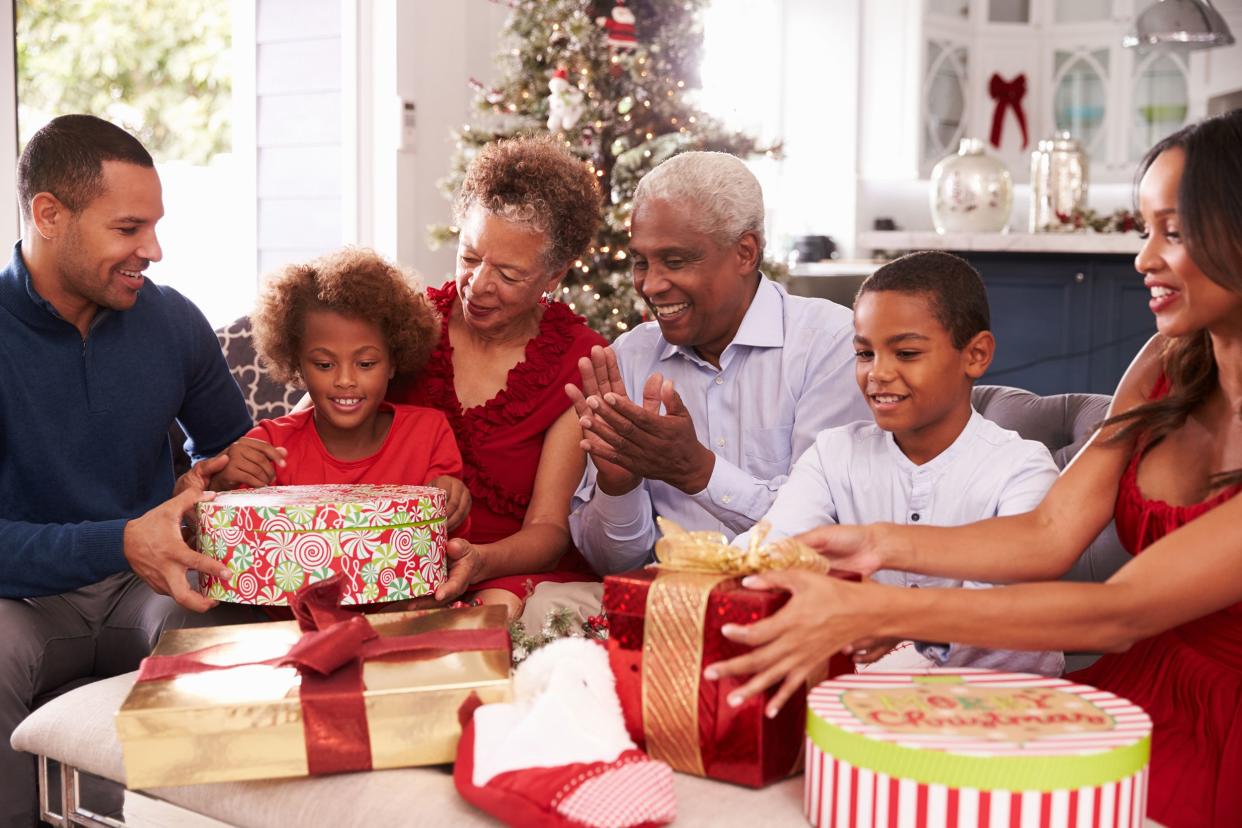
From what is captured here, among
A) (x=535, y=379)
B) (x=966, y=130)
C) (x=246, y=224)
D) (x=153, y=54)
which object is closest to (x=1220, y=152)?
(x=535, y=379)

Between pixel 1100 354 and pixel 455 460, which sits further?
pixel 1100 354

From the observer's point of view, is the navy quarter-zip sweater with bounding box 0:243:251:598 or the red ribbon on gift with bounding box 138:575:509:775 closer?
the red ribbon on gift with bounding box 138:575:509:775

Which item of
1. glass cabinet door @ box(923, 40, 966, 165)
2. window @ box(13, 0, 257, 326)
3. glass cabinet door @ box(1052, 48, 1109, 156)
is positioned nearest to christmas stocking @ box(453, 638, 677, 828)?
window @ box(13, 0, 257, 326)

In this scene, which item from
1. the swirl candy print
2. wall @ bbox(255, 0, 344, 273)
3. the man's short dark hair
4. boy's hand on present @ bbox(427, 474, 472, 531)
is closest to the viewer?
the swirl candy print

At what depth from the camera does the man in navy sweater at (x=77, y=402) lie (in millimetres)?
2084

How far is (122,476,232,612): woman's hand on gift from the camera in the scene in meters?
1.81

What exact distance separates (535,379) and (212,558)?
77 centimetres

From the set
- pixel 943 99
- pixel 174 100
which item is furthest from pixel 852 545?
pixel 943 99

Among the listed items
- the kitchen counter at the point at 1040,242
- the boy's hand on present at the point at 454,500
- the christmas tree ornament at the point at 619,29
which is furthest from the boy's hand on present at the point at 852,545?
the kitchen counter at the point at 1040,242

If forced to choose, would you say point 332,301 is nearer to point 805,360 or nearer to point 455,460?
point 455,460

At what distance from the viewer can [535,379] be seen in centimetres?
237

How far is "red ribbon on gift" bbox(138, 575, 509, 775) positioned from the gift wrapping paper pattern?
431 millimetres

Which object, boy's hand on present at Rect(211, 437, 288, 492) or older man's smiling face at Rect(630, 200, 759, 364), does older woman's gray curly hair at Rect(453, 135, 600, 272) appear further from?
boy's hand on present at Rect(211, 437, 288, 492)

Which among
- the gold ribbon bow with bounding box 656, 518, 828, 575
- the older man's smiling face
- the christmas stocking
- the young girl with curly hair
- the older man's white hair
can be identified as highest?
the older man's white hair
